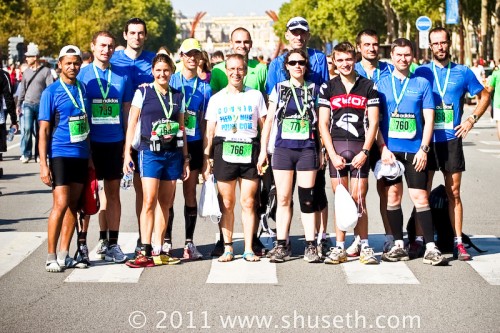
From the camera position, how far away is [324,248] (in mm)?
11578

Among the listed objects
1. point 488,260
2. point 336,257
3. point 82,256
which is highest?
point 82,256

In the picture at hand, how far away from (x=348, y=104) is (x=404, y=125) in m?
0.58

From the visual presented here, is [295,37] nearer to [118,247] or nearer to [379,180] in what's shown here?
[379,180]

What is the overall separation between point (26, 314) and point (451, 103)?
4591 millimetres

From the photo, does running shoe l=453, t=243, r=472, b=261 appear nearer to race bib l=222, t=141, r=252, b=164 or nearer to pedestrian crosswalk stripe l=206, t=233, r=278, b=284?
pedestrian crosswalk stripe l=206, t=233, r=278, b=284

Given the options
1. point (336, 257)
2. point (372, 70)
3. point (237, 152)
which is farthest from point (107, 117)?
point (372, 70)

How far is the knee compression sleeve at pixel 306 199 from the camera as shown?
11.0 metres

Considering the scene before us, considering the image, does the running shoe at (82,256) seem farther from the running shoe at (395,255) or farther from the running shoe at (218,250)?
the running shoe at (395,255)

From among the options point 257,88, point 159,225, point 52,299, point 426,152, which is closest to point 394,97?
point 426,152

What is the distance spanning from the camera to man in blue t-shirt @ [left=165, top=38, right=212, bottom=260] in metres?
11.2

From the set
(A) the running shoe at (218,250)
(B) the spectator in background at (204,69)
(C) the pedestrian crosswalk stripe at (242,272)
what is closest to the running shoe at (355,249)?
(C) the pedestrian crosswalk stripe at (242,272)

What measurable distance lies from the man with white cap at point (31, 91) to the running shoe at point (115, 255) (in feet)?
35.5

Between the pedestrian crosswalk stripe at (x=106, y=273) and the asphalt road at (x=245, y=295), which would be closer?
the asphalt road at (x=245, y=295)

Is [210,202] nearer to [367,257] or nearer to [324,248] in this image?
[324,248]
